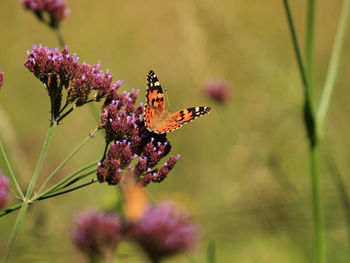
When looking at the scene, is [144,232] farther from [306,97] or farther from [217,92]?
[217,92]

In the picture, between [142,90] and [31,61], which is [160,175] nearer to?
[31,61]

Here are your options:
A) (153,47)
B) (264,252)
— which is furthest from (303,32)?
(264,252)

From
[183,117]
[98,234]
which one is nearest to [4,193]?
[98,234]

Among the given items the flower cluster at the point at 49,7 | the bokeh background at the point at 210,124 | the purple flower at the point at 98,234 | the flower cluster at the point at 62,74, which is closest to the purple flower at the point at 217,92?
the bokeh background at the point at 210,124

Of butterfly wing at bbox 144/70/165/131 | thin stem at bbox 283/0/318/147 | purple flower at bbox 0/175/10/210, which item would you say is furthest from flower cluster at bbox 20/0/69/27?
thin stem at bbox 283/0/318/147

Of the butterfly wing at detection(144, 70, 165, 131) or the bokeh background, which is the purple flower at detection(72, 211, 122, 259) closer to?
the bokeh background
